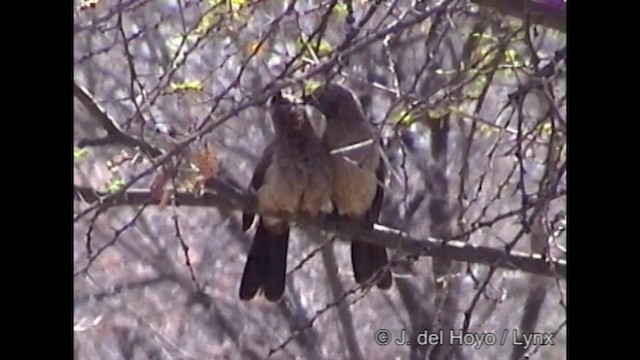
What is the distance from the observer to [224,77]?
1.67m

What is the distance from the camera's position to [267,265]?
1.74m

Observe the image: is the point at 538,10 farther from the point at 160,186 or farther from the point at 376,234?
the point at 160,186

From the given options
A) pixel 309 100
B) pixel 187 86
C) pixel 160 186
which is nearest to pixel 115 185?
pixel 160 186

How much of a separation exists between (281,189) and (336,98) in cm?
17

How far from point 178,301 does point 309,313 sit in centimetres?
20

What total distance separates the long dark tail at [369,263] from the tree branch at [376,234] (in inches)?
0.7

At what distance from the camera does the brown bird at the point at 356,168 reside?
172cm

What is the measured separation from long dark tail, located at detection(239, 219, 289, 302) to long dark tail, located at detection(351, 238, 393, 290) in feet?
0.35

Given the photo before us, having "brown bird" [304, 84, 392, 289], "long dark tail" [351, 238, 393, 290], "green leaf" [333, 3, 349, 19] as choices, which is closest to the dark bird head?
"brown bird" [304, 84, 392, 289]

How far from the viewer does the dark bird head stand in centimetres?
171

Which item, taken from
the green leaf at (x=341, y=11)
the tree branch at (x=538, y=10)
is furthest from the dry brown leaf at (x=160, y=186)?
the tree branch at (x=538, y=10)
